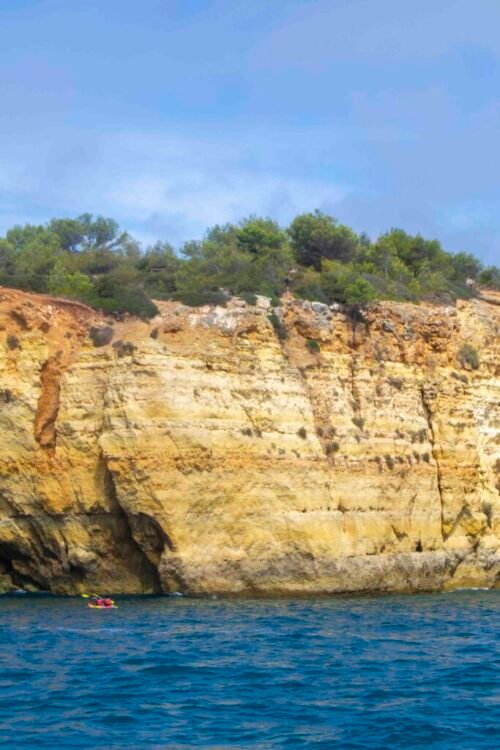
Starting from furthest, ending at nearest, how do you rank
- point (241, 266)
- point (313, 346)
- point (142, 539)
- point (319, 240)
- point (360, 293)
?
1. point (319, 240)
2. point (241, 266)
3. point (360, 293)
4. point (313, 346)
5. point (142, 539)

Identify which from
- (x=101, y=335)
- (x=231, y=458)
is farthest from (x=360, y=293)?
(x=101, y=335)

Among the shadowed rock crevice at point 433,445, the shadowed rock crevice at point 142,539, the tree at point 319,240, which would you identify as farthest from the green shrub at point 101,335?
the tree at point 319,240

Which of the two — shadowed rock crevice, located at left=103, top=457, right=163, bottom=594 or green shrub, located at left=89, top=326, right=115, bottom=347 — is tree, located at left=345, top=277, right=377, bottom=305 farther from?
shadowed rock crevice, located at left=103, top=457, right=163, bottom=594

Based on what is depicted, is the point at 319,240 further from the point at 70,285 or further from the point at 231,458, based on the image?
the point at 231,458

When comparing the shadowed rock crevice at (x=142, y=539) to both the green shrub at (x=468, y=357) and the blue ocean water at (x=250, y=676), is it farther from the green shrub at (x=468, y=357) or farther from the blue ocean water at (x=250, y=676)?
the green shrub at (x=468, y=357)

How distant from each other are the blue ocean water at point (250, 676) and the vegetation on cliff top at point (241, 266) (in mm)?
11158

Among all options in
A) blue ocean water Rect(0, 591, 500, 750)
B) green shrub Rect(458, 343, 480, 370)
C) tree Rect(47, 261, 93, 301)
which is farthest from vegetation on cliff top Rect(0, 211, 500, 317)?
blue ocean water Rect(0, 591, 500, 750)

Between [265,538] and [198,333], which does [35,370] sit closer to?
[198,333]

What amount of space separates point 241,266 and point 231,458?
1244cm

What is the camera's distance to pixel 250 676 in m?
19.5

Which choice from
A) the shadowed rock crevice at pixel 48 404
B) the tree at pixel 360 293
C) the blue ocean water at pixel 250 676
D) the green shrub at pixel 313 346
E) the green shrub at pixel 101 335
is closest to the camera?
the blue ocean water at pixel 250 676

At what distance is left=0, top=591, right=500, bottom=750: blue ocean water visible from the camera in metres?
15.6

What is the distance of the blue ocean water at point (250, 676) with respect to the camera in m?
15.6

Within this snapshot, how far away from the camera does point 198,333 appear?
108 ft
